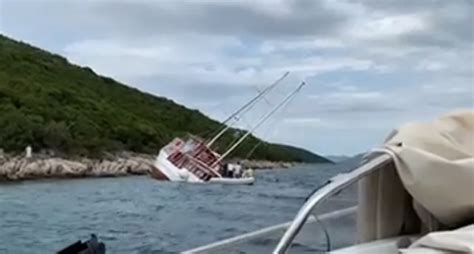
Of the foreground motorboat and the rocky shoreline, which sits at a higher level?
the foreground motorboat

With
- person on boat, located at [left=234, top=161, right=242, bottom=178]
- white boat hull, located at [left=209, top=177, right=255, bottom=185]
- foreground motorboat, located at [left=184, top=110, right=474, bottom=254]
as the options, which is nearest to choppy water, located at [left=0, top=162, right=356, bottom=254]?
foreground motorboat, located at [left=184, top=110, right=474, bottom=254]

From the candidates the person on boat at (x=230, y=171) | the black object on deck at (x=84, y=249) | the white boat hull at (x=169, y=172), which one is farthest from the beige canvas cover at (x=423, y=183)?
the person on boat at (x=230, y=171)

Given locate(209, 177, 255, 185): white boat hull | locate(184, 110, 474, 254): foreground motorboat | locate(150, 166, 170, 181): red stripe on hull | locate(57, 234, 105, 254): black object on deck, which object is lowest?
locate(209, 177, 255, 185): white boat hull

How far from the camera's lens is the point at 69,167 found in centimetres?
5081

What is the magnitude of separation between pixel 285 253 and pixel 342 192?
1.23 ft

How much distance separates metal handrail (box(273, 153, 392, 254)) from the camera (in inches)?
101

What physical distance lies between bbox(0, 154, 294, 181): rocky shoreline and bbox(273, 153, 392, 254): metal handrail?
144 ft

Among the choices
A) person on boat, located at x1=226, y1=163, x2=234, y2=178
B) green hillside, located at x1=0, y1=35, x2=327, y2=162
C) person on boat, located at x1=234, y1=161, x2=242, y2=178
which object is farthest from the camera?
green hillside, located at x1=0, y1=35, x2=327, y2=162

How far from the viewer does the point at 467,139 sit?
9.82 feet

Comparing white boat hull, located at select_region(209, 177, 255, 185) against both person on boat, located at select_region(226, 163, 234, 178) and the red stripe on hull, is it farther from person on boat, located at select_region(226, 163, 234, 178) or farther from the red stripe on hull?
the red stripe on hull

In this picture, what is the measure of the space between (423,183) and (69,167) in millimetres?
49530

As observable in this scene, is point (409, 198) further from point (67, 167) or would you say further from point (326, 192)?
point (67, 167)

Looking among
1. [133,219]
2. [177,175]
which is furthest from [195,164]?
[133,219]

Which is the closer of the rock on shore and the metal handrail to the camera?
the metal handrail
